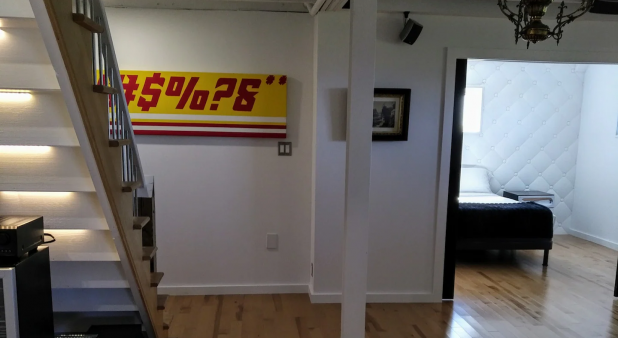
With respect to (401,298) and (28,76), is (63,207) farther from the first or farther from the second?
(401,298)

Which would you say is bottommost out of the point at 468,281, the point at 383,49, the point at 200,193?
the point at 468,281

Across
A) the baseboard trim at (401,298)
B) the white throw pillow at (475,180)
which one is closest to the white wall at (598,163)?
the white throw pillow at (475,180)

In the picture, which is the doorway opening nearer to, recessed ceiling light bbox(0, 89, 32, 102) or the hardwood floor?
the hardwood floor

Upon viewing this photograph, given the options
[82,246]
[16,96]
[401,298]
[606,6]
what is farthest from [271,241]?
[606,6]

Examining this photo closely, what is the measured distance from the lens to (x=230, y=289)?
11.6ft

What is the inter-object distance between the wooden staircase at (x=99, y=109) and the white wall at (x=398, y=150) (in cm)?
150

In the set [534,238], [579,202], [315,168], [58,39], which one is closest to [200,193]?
[315,168]

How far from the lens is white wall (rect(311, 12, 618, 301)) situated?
3240mm

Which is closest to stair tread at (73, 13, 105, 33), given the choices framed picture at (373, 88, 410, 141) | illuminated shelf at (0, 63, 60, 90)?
illuminated shelf at (0, 63, 60, 90)

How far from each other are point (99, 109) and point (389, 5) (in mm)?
2254

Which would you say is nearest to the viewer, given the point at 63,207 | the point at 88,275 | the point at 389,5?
the point at 63,207

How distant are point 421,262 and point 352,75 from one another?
2033mm

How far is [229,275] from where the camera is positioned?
3.54m

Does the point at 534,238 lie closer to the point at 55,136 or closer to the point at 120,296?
the point at 120,296
